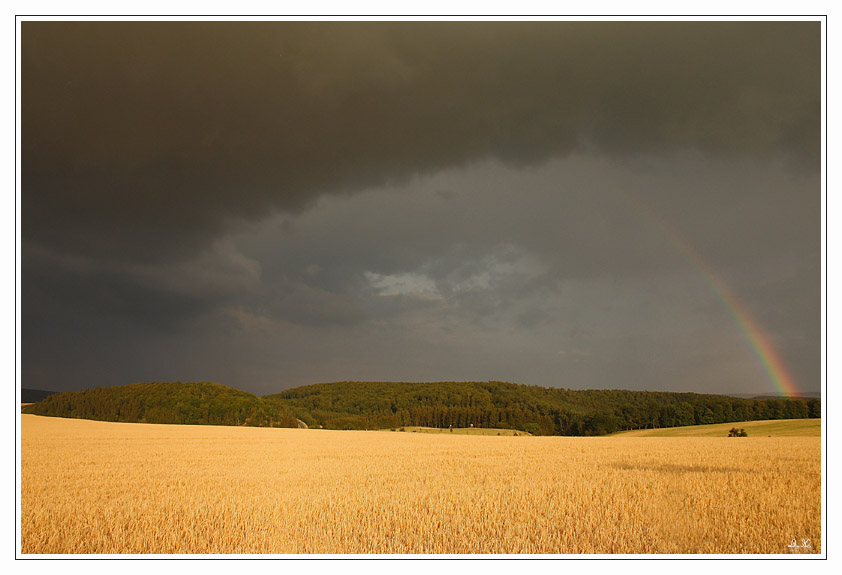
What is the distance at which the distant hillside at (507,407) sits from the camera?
6556cm

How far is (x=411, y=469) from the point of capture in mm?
16812

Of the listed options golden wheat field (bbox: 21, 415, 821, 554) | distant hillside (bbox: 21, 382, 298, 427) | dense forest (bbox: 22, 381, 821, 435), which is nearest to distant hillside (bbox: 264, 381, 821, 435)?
dense forest (bbox: 22, 381, 821, 435)

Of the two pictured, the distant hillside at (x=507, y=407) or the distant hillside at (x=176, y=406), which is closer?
the distant hillside at (x=507, y=407)

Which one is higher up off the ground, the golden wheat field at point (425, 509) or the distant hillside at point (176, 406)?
the golden wheat field at point (425, 509)

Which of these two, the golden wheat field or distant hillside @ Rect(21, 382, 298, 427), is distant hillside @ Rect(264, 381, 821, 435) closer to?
distant hillside @ Rect(21, 382, 298, 427)

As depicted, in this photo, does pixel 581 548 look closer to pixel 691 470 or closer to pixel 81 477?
pixel 691 470

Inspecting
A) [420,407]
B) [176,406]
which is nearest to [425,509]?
[176,406]

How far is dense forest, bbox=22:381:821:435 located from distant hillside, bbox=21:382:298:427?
13 centimetres

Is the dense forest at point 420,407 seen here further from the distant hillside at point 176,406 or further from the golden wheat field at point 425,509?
the golden wheat field at point 425,509

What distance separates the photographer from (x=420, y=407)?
8562 centimetres

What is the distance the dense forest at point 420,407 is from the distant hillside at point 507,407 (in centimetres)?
15

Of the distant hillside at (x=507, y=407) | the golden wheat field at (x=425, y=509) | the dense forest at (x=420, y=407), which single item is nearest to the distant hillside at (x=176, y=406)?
the dense forest at (x=420, y=407)
